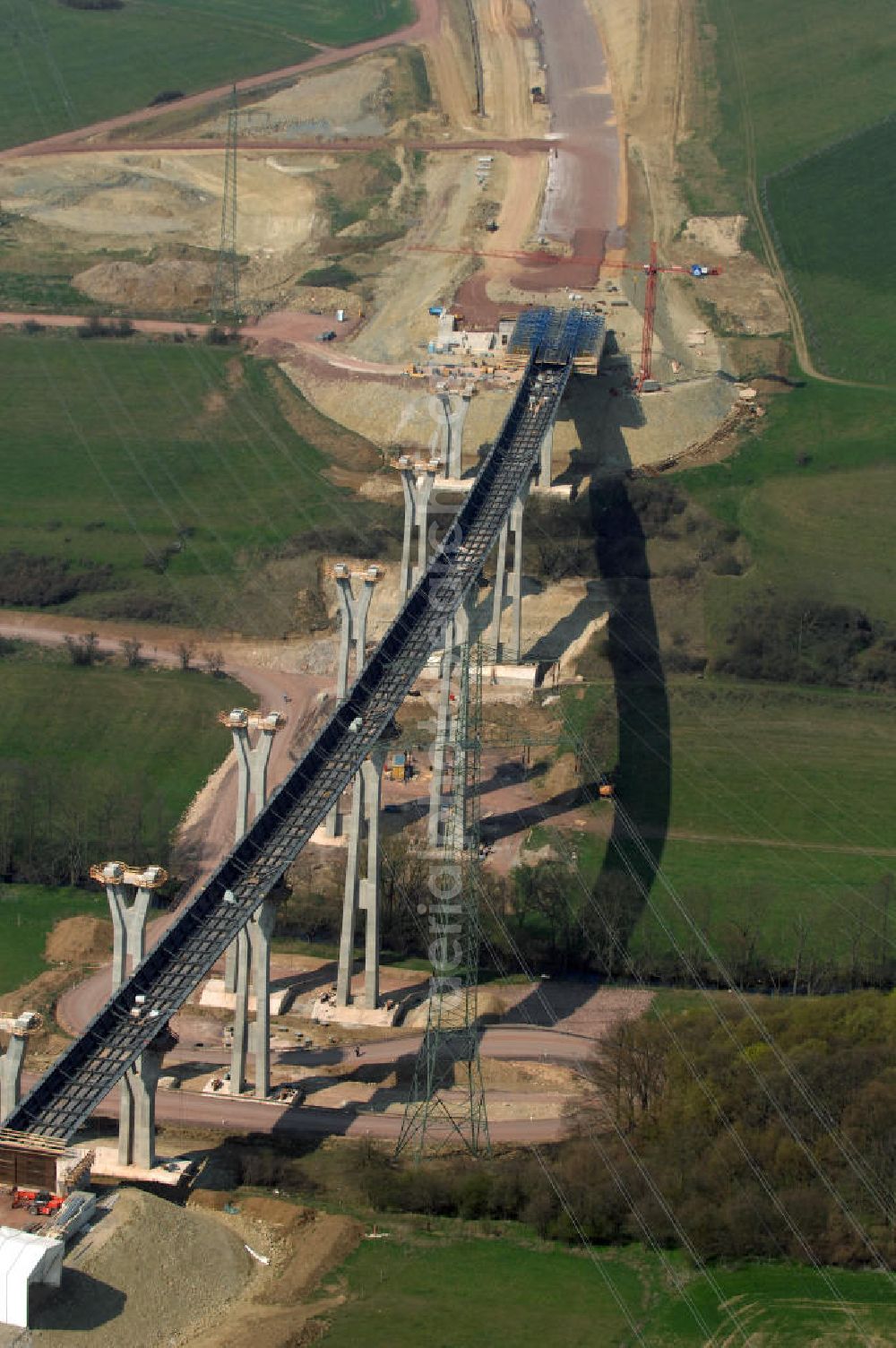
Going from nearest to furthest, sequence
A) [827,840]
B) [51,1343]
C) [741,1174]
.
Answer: [51,1343]
[741,1174]
[827,840]

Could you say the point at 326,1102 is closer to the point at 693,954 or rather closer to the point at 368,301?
the point at 693,954

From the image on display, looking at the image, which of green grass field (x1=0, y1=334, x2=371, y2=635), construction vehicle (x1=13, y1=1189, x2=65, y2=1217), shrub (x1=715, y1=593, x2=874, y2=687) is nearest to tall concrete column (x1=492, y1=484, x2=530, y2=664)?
shrub (x1=715, y1=593, x2=874, y2=687)

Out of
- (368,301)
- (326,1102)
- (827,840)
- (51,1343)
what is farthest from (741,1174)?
(368,301)

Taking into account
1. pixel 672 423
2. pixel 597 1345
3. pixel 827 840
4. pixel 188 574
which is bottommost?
pixel 597 1345

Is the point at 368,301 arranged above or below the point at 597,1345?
above

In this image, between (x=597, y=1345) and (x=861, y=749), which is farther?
(x=861, y=749)

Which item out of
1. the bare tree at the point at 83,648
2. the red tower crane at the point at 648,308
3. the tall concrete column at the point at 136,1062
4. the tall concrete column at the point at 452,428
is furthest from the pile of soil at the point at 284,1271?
the red tower crane at the point at 648,308

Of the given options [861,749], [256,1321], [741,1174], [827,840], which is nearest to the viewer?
[256,1321]

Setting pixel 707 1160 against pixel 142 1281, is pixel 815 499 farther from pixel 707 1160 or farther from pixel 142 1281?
pixel 142 1281
